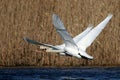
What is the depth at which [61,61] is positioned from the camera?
61.0 ft

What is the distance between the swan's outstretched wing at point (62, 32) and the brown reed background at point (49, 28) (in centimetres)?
580

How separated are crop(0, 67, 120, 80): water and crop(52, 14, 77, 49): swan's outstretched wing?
3.56 m

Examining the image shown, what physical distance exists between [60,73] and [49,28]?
1727 millimetres

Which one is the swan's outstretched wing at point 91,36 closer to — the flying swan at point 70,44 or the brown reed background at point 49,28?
the flying swan at point 70,44

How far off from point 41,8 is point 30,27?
0.76m

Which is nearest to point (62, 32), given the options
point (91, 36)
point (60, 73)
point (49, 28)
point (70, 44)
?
point (70, 44)

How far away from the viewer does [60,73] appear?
58.5 ft

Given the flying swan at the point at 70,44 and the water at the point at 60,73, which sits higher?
the flying swan at the point at 70,44

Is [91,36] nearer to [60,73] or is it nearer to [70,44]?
[70,44]

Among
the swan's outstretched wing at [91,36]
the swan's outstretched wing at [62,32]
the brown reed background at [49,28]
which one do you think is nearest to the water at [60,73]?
the brown reed background at [49,28]

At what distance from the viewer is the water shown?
16484 mm

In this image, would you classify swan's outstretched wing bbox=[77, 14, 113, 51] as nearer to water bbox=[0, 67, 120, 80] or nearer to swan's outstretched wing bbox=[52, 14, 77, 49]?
swan's outstretched wing bbox=[52, 14, 77, 49]

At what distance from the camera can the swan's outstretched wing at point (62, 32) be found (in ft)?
36.7

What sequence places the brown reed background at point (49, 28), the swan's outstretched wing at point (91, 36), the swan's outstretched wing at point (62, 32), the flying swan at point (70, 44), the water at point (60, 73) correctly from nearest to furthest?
the swan's outstretched wing at point (62, 32) < the flying swan at point (70, 44) < the swan's outstretched wing at point (91, 36) < the water at point (60, 73) < the brown reed background at point (49, 28)
